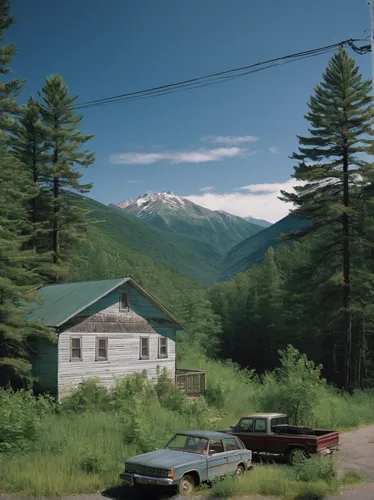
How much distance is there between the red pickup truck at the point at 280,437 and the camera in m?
17.2

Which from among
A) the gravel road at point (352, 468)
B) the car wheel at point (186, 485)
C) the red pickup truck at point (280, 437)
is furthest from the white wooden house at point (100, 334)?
the car wheel at point (186, 485)

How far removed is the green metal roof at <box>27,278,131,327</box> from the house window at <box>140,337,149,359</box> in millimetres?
3722

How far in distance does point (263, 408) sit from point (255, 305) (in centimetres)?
3788

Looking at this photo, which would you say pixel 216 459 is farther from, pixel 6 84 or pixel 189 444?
pixel 6 84

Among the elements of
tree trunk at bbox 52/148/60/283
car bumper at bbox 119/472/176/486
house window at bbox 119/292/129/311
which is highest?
tree trunk at bbox 52/148/60/283

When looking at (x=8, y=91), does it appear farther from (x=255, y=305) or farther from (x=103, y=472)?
(x=255, y=305)

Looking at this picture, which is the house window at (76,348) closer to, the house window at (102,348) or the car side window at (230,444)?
→ the house window at (102,348)

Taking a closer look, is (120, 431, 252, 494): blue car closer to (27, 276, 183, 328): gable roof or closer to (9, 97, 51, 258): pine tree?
(27, 276, 183, 328): gable roof

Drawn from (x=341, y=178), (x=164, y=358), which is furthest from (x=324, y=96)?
(x=164, y=358)

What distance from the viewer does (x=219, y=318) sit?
6581cm

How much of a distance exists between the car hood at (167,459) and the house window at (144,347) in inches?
624

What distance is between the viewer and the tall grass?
47.7ft

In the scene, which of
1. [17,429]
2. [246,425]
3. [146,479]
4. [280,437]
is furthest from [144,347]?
[146,479]

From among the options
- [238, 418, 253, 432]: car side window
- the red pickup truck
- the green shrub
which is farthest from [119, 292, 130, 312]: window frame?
the green shrub
